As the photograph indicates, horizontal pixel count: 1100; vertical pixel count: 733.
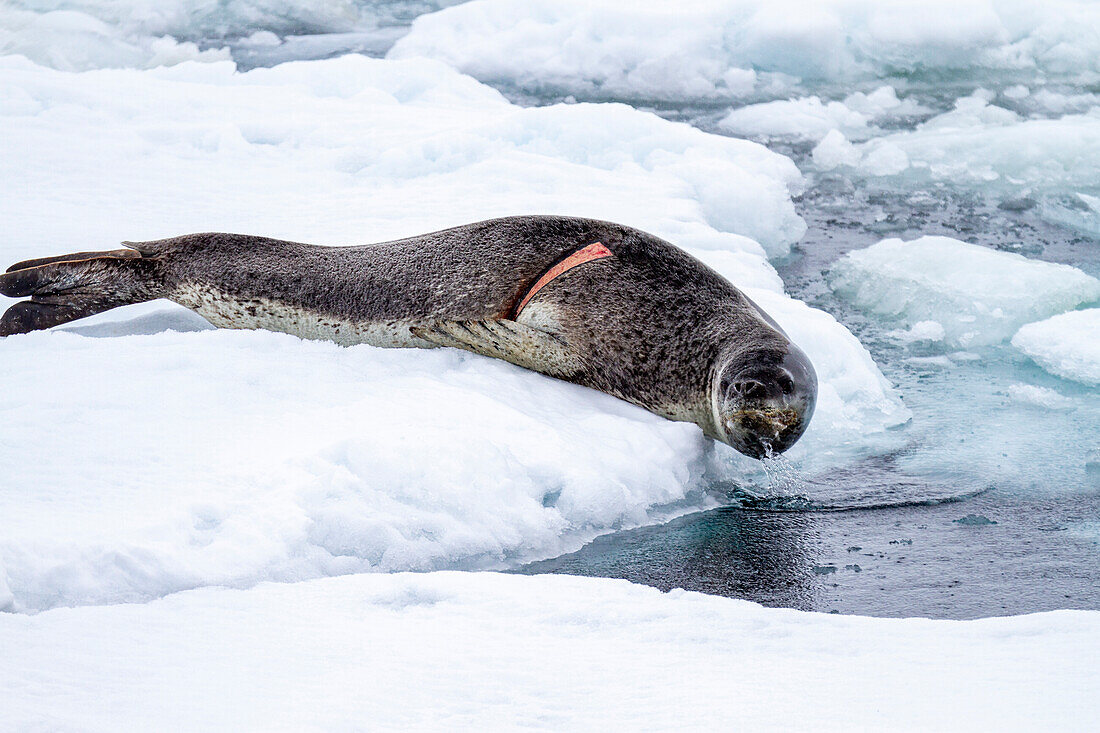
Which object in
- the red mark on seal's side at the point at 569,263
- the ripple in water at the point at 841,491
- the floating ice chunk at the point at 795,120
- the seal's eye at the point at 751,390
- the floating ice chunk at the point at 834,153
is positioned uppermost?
the floating ice chunk at the point at 795,120

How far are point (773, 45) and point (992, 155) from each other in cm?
282

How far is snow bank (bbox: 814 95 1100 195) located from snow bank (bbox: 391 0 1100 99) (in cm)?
178

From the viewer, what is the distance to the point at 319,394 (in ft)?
10.4

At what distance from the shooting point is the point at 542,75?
9.52m

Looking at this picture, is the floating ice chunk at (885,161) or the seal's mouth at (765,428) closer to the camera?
the seal's mouth at (765,428)

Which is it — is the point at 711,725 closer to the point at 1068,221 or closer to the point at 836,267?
the point at 836,267

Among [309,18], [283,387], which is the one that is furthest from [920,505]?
[309,18]

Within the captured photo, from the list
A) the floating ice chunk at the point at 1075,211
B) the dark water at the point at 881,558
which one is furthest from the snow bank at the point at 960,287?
the dark water at the point at 881,558

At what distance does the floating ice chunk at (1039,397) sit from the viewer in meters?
3.80

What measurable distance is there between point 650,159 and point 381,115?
176 centimetres

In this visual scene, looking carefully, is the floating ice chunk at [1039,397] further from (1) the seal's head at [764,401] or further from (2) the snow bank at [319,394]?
(1) the seal's head at [764,401]

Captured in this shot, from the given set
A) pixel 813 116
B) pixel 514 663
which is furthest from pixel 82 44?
pixel 514 663

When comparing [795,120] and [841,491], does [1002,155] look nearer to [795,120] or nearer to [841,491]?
[795,120]

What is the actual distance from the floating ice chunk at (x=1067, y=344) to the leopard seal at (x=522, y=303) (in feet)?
4.32
